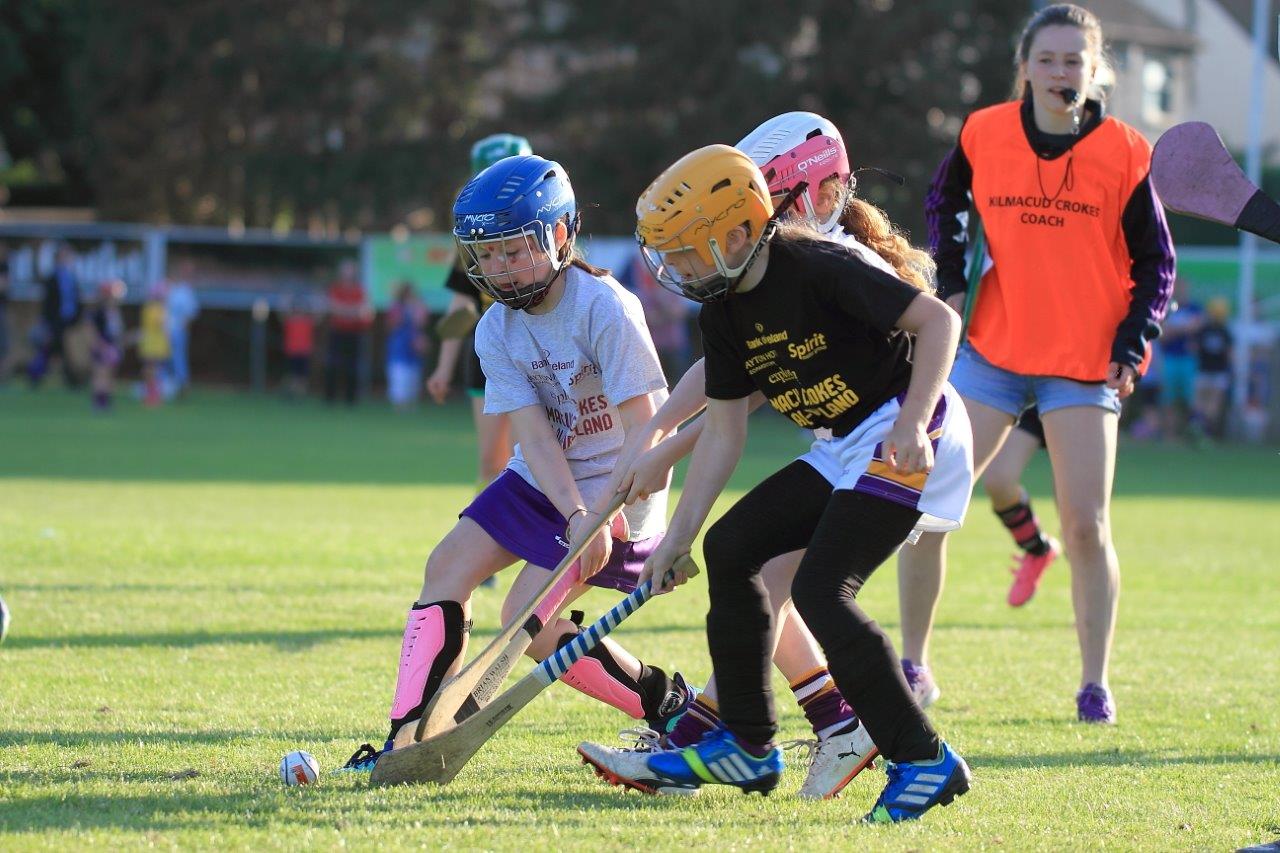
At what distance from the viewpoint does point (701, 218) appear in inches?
156

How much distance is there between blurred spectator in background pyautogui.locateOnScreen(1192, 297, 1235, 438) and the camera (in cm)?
2170

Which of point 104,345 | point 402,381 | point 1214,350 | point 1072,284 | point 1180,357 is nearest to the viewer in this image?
point 1072,284

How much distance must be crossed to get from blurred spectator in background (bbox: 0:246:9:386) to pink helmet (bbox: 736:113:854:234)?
2509 cm

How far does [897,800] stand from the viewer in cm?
402

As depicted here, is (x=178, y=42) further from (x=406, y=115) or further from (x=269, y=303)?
(x=269, y=303)

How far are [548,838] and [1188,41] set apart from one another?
40844mm

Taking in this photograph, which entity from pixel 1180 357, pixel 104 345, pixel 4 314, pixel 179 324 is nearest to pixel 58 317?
pixel 179 324

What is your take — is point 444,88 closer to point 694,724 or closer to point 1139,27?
point 1139,27

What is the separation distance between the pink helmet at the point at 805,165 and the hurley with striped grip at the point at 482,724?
1.14m

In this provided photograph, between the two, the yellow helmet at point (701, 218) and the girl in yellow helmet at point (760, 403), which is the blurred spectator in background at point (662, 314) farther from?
the yellow helmet at point (701, 218)

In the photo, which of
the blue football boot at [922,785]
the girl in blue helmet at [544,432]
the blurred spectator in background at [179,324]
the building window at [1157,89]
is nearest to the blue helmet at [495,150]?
the girl in blue helmet at [544,432]

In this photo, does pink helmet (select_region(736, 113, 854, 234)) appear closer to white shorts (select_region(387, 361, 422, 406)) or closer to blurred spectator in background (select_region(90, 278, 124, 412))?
blurred spectator in background (select_region(90, 278, 124, 412))

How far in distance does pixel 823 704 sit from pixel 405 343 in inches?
845

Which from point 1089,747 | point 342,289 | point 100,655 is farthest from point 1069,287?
point 342,289
